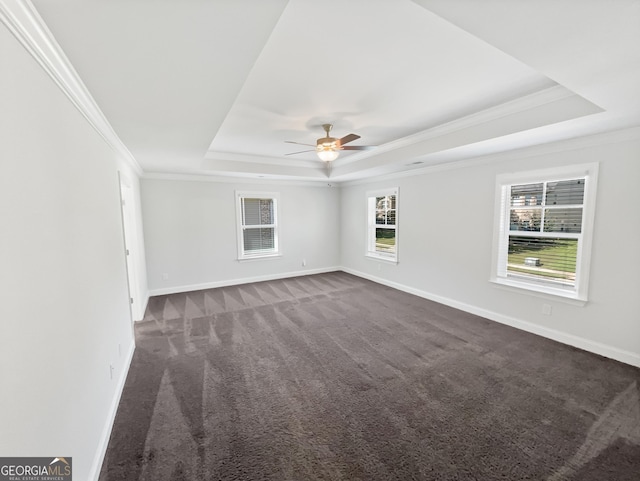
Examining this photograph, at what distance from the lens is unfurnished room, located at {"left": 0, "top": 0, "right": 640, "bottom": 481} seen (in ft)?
3.81

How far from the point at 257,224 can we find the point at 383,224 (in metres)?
2.83

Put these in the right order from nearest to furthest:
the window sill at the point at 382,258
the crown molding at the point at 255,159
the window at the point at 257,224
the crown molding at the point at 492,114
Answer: the crown molding at the point at 492,114 → the crown molding at the point at 255,159 → the window sill at the point at 382,258 → the window at the point at 257,224

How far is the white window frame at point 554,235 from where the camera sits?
301 centimetres

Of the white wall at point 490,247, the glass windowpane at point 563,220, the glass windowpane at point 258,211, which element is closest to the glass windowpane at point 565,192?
the glass windowpane at point 563,220

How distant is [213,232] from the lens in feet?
18.6

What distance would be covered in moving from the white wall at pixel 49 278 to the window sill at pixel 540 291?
453 centimetres

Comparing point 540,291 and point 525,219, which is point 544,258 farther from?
point 525,219

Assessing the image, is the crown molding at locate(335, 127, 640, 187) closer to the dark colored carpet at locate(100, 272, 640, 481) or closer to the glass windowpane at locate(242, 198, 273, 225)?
the dark colored carpet at locate(100, 272, 640, 481)

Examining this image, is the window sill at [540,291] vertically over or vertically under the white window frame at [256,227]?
under

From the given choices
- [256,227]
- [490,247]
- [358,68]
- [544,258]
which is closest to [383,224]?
[490,247]

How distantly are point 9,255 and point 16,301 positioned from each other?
0.17m

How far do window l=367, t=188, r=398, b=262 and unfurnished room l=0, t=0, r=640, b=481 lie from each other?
32.6 inches

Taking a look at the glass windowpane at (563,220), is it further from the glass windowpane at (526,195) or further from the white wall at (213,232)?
the white wall at (213,232)

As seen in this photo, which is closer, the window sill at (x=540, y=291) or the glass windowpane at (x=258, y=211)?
the window sill at (x=540, y=291)
